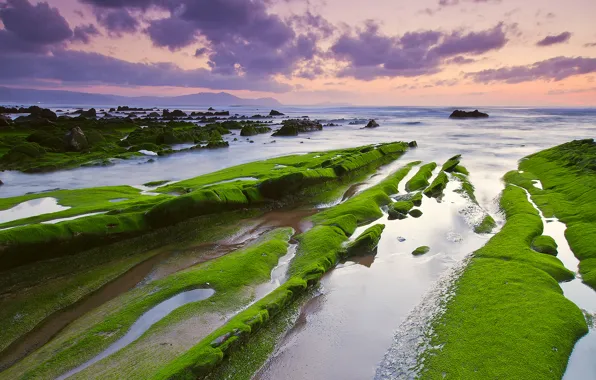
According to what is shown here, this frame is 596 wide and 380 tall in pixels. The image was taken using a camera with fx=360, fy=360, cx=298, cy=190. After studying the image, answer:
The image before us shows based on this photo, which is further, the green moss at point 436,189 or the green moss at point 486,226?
the green moss at point 436,189

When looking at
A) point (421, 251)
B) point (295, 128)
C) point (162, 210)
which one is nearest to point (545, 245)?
point (421, 251)

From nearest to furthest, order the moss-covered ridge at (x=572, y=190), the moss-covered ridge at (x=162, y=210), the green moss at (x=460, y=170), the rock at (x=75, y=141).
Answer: the moss-covered ridge at (x=162, y=210), the moss-covered ridge at (x=572, y=190), the green moss at (x=460, y=170), the rock at (x=75, y=141)

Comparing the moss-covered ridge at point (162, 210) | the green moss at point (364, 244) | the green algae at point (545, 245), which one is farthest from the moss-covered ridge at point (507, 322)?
the moss-covered ridge at point (162, 210)

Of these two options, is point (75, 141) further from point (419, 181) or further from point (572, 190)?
point (572, 190)

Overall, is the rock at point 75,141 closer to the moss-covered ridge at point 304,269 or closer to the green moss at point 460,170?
the moss-covered ridge at point 304,269

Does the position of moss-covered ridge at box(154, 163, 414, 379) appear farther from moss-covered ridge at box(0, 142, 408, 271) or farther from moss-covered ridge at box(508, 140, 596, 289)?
moss-covered ridge at box(508, 140, 596, 289)

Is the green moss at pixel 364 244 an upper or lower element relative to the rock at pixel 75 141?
lower

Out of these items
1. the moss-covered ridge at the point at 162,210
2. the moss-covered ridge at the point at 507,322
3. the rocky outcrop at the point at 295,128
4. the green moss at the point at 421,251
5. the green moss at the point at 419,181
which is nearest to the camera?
the moss-covered ridge at the point at 507,322
